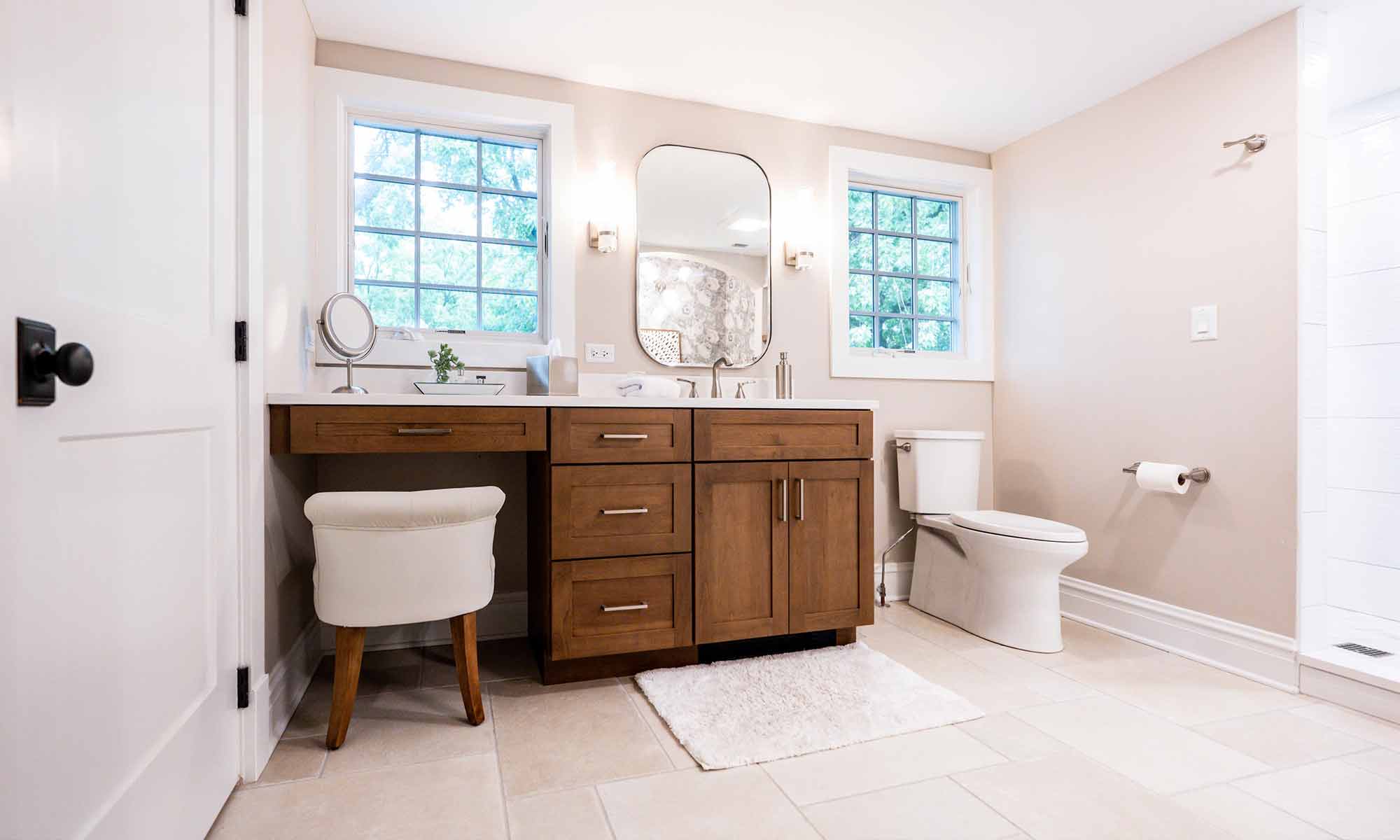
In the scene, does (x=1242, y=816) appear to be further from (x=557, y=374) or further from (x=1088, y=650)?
(x=557, y=374)

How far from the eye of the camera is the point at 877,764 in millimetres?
1571

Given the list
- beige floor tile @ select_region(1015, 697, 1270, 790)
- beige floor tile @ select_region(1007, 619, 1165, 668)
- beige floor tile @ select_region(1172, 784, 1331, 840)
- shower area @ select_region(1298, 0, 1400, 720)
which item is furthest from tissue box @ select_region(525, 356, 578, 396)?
shower area @ select_region(1298, 0, 1400, 720)

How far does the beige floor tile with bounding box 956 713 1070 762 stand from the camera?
5.31 feet

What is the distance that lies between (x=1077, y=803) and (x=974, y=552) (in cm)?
121

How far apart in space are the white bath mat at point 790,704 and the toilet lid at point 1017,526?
0.64 meters

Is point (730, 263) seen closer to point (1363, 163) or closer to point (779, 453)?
point (779, 453)

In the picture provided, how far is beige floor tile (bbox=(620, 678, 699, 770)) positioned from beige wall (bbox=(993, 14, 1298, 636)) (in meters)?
1.90

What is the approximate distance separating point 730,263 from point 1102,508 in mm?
1804

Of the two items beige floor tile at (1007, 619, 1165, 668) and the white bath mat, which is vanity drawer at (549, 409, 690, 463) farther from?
beige floor tile at (1007, 619, 1165, 668)

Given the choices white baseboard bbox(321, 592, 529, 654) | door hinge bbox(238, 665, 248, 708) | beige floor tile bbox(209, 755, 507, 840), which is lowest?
beige floor tile bbox(209, 755, 507, 840)

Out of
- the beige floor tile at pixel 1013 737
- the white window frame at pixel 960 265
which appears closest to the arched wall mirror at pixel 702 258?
the white window frame at pixel 960 265

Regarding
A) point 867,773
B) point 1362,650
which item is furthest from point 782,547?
point 1362,650

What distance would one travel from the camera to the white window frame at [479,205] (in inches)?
93.7

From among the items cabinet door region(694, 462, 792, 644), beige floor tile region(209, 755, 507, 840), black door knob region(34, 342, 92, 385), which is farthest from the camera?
cabinet door region(694, 462, 792, 644)
